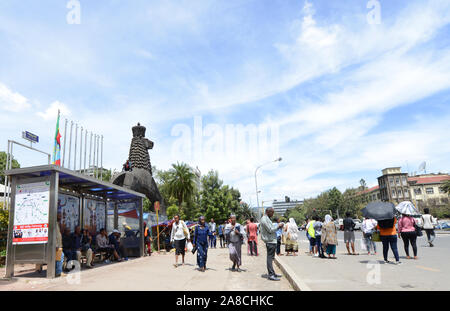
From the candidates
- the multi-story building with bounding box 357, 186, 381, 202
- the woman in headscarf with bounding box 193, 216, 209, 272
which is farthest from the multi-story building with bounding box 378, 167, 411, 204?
the woman in headscarf with bounding box 193, 216, 209, 272

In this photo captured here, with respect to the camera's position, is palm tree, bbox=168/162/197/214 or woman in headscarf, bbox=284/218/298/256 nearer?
woman in headscarf, bbox=284/218/298/256

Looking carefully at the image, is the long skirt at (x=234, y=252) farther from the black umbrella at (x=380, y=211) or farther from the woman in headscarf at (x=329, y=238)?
the black umbrella at (x=380, y=211)

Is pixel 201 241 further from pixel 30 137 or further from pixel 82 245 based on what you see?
pixel 30 137

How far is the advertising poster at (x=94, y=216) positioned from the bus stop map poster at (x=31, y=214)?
398cm

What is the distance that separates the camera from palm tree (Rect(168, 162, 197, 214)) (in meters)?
43.4

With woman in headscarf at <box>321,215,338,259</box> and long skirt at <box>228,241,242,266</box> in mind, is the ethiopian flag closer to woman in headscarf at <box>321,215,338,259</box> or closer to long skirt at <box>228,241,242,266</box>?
long skirt at <box>228,241,242,266</box>

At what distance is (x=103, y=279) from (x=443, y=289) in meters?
7.79

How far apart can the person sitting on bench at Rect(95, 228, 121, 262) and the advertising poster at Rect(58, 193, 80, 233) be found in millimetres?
1024

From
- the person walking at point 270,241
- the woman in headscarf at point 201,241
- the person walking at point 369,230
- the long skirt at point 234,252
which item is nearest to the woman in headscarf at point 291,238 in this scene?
the person walking at point 369,230

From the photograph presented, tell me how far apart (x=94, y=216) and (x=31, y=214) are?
4.89 m

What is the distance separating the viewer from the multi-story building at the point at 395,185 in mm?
85812
